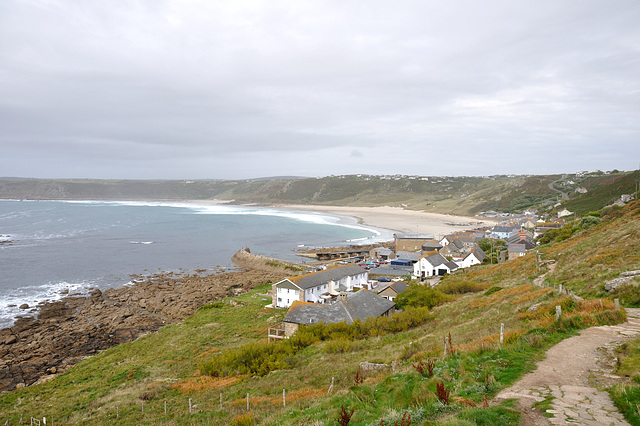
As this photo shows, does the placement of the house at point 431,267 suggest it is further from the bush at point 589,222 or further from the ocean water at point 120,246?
the ocean water at point 120,246

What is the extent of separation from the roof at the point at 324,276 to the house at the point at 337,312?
29.1 feet

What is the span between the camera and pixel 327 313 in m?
25.6

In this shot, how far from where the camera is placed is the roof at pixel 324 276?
36.4 meters

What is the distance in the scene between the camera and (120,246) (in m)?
79.9

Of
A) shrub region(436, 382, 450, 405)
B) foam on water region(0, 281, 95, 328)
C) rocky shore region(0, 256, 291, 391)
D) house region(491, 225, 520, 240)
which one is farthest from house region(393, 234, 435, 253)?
shrub region(436, 382, 450, 405)

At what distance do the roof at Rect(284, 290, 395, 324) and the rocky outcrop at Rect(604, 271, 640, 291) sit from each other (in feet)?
47.0

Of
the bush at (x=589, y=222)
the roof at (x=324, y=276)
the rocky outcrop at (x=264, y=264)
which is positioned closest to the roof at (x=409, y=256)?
the roof at (x=324, y=276)

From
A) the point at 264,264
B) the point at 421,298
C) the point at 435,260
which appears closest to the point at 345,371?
the point at 421,298

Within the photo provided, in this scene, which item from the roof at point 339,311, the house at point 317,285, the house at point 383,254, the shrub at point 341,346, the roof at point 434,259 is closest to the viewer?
the shrub at point 341,346

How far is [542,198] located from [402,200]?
77.7 meters

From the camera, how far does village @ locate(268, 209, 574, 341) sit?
25.8 metres

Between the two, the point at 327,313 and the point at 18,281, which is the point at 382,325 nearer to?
the point at 327,313

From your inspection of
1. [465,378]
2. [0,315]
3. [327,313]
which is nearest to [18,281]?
[0,315]

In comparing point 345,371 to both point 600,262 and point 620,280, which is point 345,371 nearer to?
point 620,280
